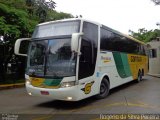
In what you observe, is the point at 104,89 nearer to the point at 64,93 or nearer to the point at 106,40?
the point at 106,40

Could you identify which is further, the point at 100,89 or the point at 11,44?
Result: the point at 11,44

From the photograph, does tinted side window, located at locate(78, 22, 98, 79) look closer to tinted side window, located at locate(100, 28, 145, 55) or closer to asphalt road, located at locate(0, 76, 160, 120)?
tinted side window, located at locate(100, 28, 145, 55)

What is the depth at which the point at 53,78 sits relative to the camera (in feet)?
32.9

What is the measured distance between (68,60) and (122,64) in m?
5.92

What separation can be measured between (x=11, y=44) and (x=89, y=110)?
1119 cm

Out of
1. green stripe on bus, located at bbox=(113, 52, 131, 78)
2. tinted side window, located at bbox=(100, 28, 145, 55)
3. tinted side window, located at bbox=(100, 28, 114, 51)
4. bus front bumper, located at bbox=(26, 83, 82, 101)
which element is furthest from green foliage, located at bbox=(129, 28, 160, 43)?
bus front bumper, located at bbox=(26, 83, 82, 101)

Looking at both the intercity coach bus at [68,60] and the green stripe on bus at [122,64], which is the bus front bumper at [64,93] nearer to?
the intercity coach bus at [68,60]

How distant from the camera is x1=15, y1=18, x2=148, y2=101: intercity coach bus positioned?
997 cm

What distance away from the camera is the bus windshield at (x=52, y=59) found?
10.0m

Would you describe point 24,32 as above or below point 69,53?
above

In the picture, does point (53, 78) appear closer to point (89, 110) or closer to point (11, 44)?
point (89, 110)

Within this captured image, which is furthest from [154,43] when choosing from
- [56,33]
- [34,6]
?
[56,33]

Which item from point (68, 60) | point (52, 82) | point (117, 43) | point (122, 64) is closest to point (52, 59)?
point (68, 60)

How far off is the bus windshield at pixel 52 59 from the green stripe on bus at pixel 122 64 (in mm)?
4345
